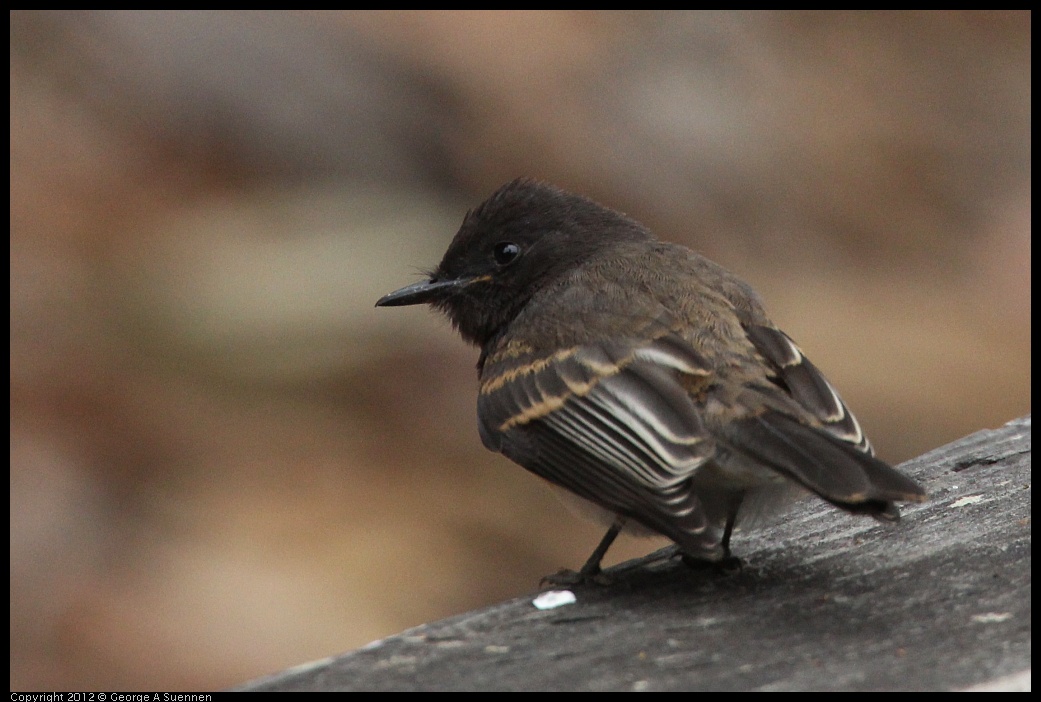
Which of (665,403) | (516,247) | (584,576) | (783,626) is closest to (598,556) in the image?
(584,576)

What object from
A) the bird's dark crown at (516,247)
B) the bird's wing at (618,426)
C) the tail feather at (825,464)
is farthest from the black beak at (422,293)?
the tail feather at (825,464)

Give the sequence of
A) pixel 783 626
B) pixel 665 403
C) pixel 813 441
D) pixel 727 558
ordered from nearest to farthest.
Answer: pixel 783 626 → pixel 813 441 → pixel 665 403 → pixel 727 558

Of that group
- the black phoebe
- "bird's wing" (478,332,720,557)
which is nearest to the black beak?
the black phoebe

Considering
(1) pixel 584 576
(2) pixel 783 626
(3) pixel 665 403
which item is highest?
(3) pixel 665 403

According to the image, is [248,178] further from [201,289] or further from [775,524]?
[775,524]

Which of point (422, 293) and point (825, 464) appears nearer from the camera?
point (825, 464)

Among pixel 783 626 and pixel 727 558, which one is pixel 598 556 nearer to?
pixel 727 558

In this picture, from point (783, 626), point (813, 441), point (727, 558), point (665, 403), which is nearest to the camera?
point (783, 626)

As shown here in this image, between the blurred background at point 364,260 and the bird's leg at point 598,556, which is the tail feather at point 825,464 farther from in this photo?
the blurred background at point 364,260

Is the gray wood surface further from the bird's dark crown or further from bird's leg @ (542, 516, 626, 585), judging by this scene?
the bird's dark crown
